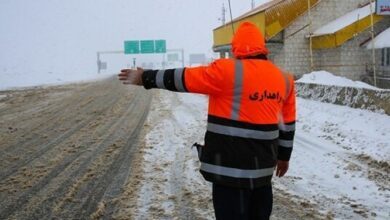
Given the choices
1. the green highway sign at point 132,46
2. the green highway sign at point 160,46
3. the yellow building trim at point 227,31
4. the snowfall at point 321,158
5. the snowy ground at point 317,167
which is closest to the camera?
the snowy ground at point 317,167

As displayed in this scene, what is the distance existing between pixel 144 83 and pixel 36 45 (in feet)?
424

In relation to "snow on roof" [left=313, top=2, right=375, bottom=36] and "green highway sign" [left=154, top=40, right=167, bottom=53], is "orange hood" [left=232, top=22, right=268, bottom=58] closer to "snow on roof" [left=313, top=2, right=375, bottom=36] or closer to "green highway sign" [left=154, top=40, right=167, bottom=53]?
"snow on roof" [left=313, top=2, right=375, bottom=36]

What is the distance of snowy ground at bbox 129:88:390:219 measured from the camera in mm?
5559

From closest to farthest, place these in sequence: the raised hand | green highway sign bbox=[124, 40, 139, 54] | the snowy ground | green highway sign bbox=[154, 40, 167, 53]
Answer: the raised hand < the snowy ground < green highway sign bbox=[124, 40, 139, 54] < green highway sign bbox=[154, 40, 167, 53]

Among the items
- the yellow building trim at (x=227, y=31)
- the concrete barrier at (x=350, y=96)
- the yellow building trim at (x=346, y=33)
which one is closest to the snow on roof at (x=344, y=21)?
the yellow building trim at (x=346, y=33)

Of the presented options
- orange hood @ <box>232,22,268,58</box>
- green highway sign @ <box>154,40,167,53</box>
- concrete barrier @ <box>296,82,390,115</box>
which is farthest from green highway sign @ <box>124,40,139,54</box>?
orange hood @ <box>232,22,268,58</box>

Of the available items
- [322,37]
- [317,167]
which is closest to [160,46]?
[322,37]

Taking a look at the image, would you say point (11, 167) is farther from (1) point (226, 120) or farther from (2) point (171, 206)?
(1) point (226, 120)

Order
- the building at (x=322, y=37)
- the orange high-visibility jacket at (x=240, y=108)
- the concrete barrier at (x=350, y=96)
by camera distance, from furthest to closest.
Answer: the building at (x=322, y=37)
the concrete barrier at (x=350, y=96)
the orange high-visibility jacket at (x=240, y=108)

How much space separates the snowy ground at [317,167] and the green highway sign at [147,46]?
5947cm

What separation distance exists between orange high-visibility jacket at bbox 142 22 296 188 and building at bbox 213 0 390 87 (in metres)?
19.5

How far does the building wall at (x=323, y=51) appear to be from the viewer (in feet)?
75.4

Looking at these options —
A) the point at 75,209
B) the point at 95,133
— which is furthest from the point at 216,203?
the point at 95,133

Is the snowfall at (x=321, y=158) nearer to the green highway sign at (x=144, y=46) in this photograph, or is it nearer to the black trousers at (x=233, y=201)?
the black trousers at (x=233, y=201)
